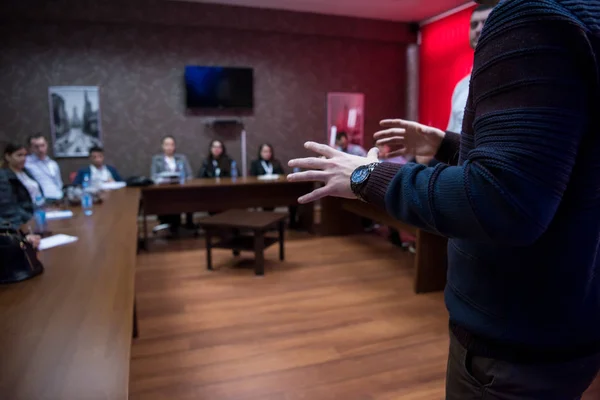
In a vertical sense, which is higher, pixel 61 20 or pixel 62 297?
pixel 61 20

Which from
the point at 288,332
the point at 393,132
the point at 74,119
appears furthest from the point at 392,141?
the point at 74,119

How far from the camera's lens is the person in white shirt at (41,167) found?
Result: 15.4 feet

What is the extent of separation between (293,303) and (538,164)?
8.88 feet

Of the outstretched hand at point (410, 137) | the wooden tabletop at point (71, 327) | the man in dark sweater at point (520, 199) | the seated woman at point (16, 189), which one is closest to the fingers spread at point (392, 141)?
the outstretched hand at point (410, 137)

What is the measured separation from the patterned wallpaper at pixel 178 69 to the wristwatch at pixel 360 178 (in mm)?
5750

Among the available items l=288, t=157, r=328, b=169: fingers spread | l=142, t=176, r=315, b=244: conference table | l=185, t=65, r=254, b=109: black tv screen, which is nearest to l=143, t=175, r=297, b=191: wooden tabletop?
l=142, t=176, r=315, b=244: conference table

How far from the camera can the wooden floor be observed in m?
2.11

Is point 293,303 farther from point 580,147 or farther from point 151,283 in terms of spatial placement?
point 580,147

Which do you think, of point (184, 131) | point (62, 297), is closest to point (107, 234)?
point (62, 297)

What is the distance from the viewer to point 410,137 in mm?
1154

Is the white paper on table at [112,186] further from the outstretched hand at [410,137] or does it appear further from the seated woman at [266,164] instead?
the outstretched hand at [410,137]

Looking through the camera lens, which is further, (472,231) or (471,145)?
(471,145)

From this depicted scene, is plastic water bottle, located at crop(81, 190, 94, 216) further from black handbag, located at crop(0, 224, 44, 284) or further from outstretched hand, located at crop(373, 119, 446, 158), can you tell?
outstretched hand, located at crop(373, 119, 446, 158)

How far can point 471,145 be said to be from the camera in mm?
742
